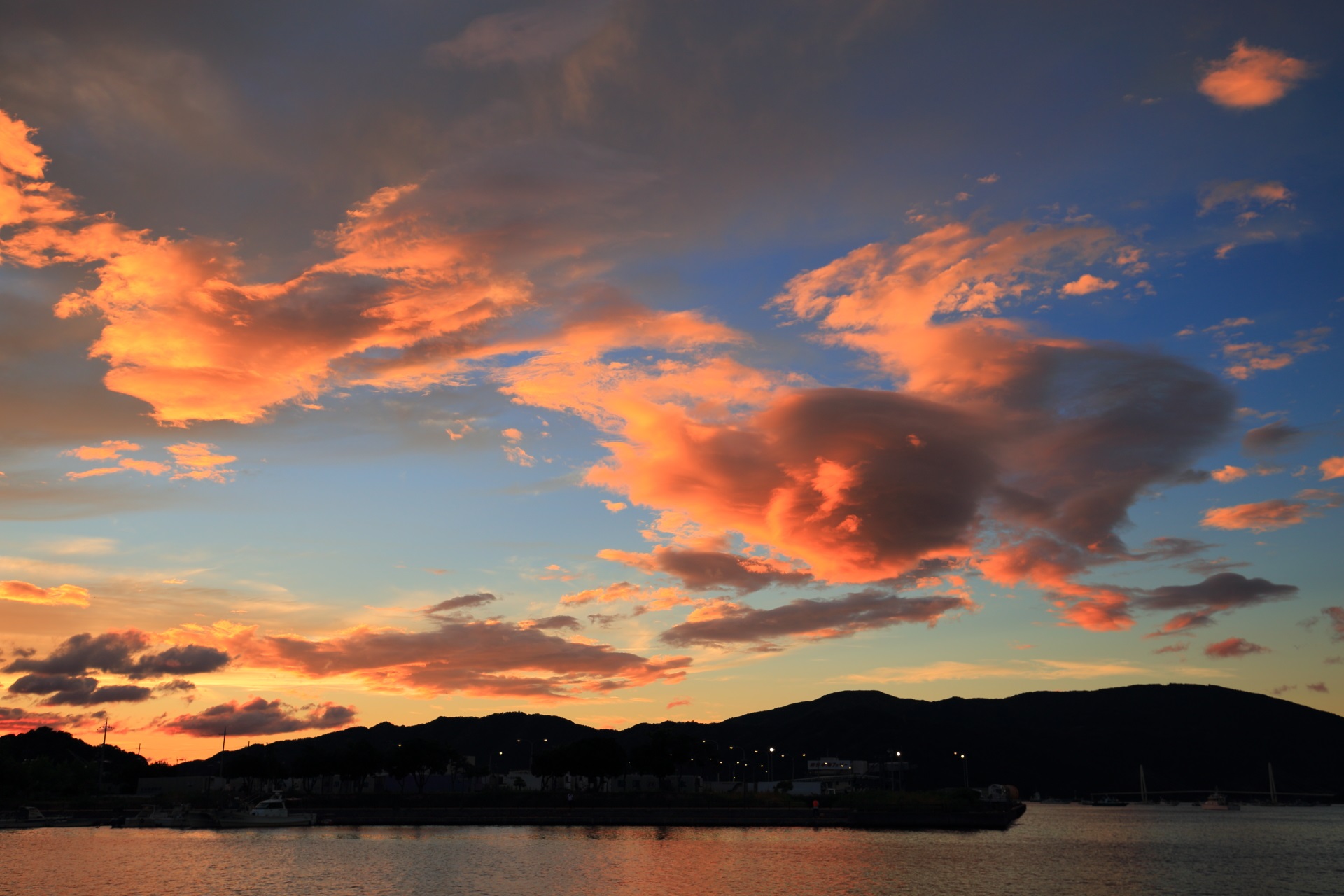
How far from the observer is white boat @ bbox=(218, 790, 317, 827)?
166375 mm

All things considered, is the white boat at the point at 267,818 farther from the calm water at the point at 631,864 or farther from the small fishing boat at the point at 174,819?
the calm water at the point at 631,864

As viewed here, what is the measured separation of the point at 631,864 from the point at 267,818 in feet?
311

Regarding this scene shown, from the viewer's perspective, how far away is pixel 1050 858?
119062 millimetres

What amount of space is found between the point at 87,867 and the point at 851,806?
120114 millimetres

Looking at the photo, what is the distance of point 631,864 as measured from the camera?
102625 millimetres

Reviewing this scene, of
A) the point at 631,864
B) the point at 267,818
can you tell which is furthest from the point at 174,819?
the point at 631,864

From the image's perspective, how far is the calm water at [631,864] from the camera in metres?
→ 84.9

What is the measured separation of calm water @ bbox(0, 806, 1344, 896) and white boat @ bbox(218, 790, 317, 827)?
22.3 ft

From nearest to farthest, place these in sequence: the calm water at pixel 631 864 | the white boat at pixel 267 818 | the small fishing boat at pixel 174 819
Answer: the calm water at pixel 631 864
the white boat at pixel 267 818
the small fishing boat at pixel 174 819

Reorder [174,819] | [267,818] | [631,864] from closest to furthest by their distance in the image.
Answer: [631,864] → [267,818] → [174,819]

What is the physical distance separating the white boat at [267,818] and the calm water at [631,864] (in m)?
6.80

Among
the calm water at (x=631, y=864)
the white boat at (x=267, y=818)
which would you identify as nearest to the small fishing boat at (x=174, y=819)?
the white boat at (x=267, y=818)

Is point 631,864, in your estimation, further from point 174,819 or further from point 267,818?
Result: point 174,819

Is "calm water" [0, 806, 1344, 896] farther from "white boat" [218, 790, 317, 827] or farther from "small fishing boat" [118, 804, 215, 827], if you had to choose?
"small fishing boat" [118, 804, 215, 827]
